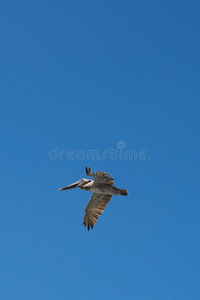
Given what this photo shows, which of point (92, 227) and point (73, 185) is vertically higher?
point (73, 185)

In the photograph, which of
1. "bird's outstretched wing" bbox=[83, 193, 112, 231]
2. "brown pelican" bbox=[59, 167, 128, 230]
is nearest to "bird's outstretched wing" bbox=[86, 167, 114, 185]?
"brown pelican" bbox=[59, 167, 128, 230]

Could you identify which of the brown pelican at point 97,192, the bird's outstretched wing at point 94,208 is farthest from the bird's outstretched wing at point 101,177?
the bird's outstretched wing at point 94,208

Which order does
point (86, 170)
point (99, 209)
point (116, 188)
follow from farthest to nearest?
point (99, 209)
point (116, 188)
point (86, 170)

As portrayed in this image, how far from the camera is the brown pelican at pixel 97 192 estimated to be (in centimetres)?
2623

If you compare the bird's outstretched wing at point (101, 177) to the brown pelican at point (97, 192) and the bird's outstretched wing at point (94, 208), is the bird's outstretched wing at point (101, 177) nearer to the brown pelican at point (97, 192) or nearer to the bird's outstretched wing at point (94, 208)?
the brown pelican at point (97, 192)

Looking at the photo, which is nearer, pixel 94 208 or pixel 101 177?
pixel 101 177

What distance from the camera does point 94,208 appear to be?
29203mm

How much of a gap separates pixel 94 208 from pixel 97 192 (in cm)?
235

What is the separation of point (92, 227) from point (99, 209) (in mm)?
1413

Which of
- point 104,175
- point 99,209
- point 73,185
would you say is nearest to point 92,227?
point 99,209

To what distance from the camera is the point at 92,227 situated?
29391 mm

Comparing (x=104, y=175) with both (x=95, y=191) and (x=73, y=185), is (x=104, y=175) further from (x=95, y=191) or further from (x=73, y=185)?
(x=73, y=185)

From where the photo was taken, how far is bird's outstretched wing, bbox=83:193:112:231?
2872 centimetres

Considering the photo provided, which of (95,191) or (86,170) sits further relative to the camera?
(95,191)
